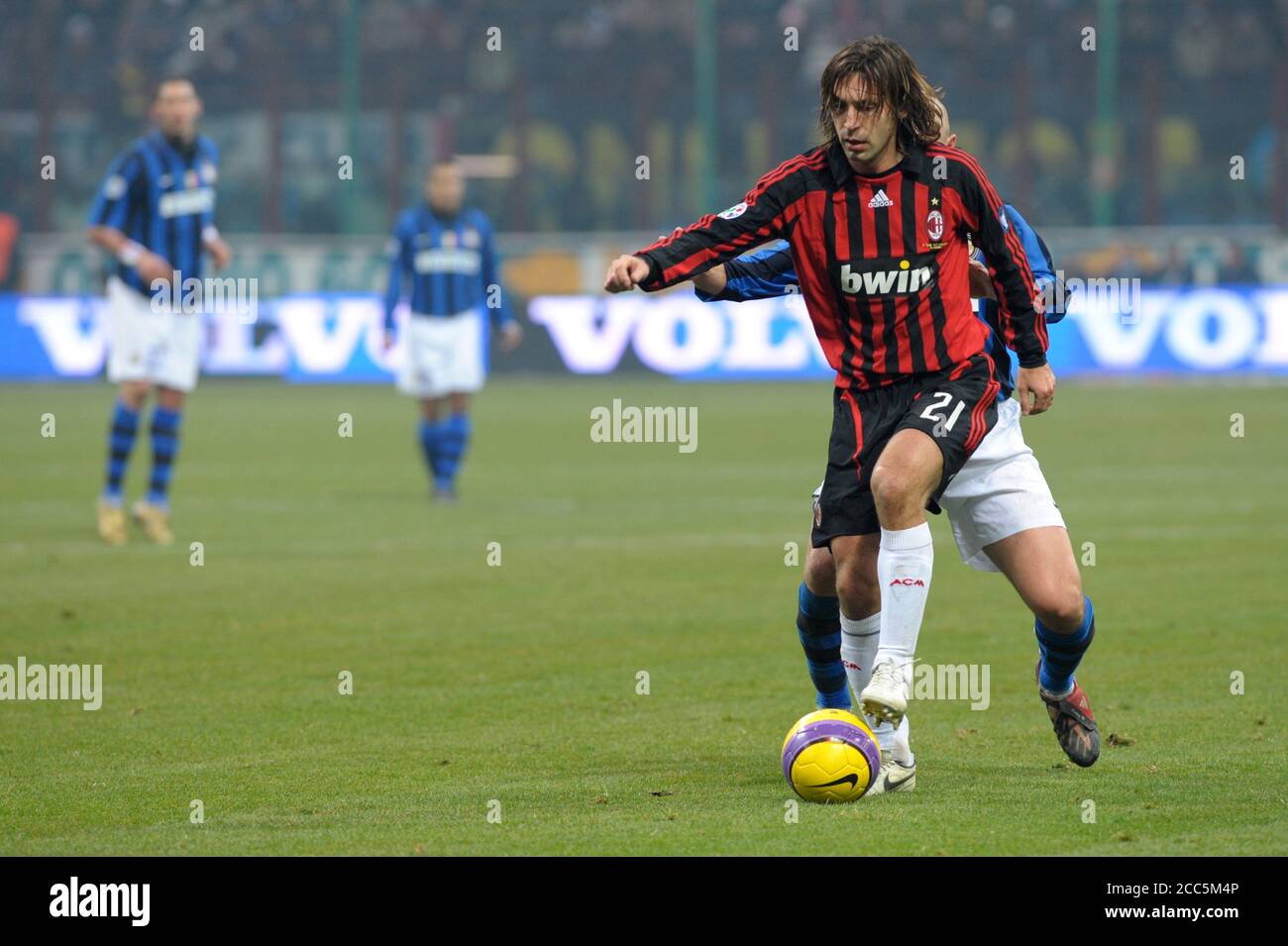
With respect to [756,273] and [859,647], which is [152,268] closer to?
[756,273]

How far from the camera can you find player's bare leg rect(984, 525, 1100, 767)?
215 inches

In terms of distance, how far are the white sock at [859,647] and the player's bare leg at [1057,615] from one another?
1.28ft

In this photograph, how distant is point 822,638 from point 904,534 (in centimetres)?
62

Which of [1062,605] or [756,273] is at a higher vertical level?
[756,273]

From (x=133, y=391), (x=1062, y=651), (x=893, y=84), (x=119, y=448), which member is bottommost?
(x=1062, y=651)

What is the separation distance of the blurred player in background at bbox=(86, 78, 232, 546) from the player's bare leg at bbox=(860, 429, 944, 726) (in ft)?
24.0

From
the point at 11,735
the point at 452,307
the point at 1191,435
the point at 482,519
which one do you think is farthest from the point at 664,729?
the point at 1191,435

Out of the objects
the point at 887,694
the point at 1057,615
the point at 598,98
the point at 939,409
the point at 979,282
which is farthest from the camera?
the point at 598,98

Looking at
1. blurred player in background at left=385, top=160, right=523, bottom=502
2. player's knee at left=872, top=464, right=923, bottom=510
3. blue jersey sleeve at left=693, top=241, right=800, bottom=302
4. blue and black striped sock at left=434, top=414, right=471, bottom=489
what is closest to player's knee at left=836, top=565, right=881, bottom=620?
player's knee at left=872, top=464, right=923, bottom=510

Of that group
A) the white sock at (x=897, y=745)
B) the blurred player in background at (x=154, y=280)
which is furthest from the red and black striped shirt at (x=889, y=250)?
the blurred player in background at (x=154, y=280)

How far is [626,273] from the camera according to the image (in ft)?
17.1

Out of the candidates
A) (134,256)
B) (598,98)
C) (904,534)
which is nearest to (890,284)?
(904,534)

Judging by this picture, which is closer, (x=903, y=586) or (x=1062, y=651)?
(x=903, y=586)

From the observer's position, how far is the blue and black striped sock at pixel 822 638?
19.0 ft
